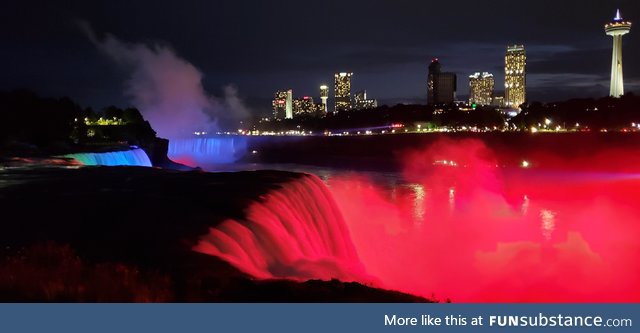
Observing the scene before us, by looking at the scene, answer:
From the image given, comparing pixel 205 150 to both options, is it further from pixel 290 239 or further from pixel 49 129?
pixel 290 239

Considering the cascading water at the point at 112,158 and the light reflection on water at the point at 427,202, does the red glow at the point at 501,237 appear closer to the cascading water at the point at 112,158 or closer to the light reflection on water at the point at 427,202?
the light reflection on water at the point at 427,202

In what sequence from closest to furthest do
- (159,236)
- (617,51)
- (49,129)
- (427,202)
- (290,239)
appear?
(159,236)
(290,239)
(427,202)
(49,129)
(617,51)

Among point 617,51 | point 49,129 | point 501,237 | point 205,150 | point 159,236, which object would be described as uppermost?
point 617,51

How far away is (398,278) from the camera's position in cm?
1648

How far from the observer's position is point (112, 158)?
26.5m

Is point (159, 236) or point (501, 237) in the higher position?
point (159, 236)

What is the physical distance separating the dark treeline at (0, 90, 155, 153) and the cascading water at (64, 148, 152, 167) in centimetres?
434

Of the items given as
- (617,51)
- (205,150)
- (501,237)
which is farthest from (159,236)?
(617,51)

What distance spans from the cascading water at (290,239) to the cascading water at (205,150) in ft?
205

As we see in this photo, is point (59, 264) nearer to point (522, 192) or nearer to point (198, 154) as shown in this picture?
point (522, 192)

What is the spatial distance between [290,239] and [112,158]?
18112mm

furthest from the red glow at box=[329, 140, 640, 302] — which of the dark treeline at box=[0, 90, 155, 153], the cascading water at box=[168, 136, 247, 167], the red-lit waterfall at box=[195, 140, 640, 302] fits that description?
the cascading water at box=[168, 136, 247, 167]

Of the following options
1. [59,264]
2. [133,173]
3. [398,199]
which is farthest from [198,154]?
[59,264]

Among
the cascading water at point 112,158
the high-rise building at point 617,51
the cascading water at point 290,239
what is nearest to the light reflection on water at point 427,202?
the cascading water at point 290,239
